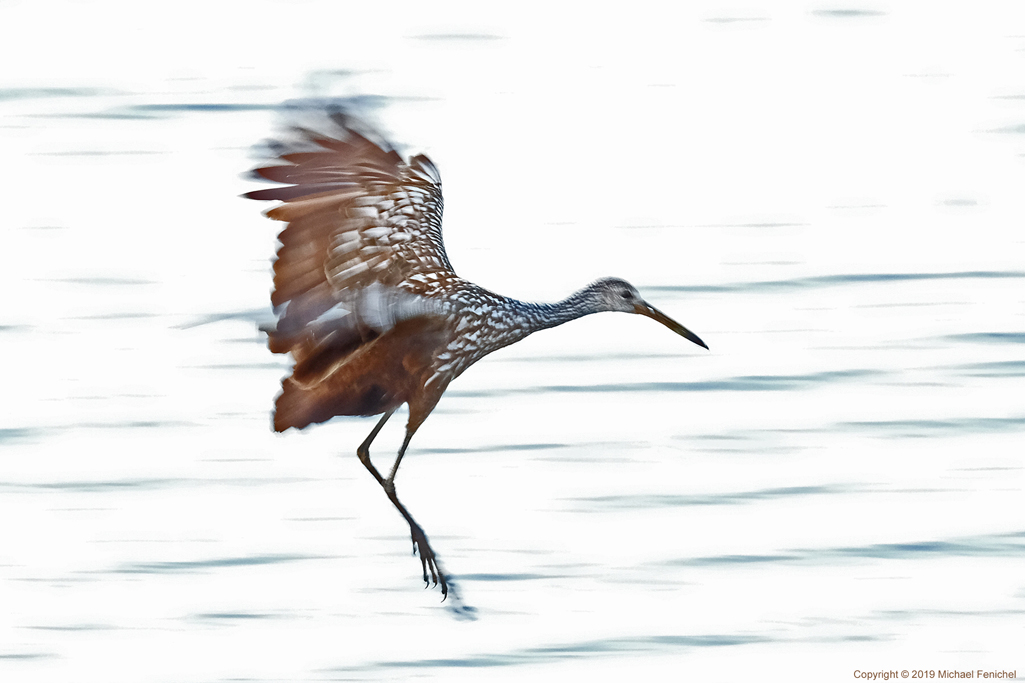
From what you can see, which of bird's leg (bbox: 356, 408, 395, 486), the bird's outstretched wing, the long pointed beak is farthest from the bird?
the long pointed beak

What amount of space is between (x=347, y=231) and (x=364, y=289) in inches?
10.0

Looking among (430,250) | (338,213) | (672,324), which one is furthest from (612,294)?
(338,213)

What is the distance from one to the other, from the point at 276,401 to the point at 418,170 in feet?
3.86

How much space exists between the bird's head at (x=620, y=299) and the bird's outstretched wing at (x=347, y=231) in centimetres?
98

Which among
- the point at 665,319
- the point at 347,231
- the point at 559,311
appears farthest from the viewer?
the point at 665,319

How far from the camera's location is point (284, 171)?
6055mm

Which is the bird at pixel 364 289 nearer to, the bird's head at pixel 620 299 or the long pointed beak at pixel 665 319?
the bird's head at pixel 620 299

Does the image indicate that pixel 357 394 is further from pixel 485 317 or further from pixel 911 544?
pixel 911 544

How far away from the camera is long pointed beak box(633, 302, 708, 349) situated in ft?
23.5

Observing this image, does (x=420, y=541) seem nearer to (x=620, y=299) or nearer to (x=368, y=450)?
(x=368, y=450)

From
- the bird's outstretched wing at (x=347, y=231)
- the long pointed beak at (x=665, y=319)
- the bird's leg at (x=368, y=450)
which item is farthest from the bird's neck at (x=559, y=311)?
the bird's leg at (x=368, y=450)

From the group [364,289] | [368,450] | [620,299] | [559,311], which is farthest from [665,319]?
[364,289]

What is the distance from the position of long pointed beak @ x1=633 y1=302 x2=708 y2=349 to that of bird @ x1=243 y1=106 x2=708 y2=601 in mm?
474

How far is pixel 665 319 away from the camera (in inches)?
284
